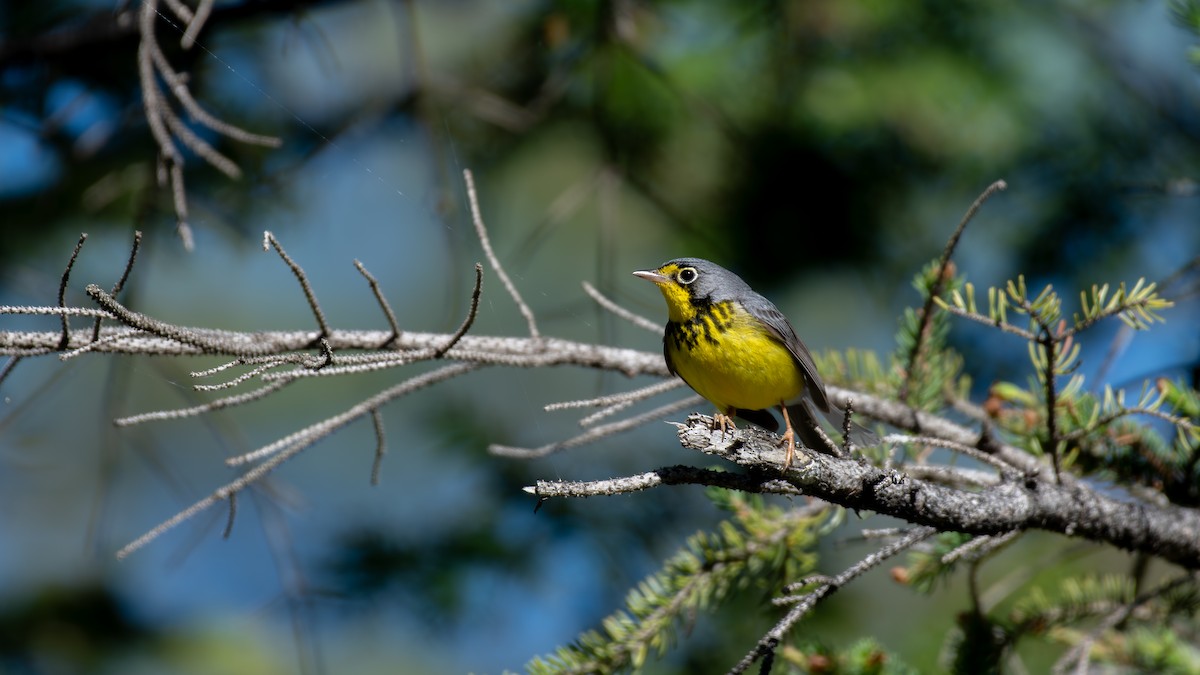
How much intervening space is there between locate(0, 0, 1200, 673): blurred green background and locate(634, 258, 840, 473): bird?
46cm

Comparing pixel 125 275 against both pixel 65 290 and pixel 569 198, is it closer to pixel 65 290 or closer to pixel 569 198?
pixel 65 290

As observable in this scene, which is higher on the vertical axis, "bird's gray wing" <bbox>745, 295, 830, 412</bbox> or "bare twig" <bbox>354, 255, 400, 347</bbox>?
"bare twig" <bbox>354, 255, 400, 347</bbox>

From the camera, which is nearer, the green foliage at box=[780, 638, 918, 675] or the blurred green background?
the green foliage at box=[780, 638, 918, 675]

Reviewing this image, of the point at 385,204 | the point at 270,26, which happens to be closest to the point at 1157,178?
the point at 385,204

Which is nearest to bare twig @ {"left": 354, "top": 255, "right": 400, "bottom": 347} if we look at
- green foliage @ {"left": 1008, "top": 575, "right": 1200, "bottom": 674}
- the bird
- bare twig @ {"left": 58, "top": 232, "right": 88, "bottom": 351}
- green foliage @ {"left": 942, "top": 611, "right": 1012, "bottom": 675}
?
bare twig @ {"left": 58, "top": 232, "right": 88, "bottom": 351}

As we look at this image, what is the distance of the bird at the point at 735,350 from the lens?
2.76m

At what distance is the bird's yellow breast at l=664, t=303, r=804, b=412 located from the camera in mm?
2752

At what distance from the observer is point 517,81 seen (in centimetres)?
411

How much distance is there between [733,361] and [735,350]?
0.04 meters

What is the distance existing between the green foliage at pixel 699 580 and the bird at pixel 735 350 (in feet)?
0.79

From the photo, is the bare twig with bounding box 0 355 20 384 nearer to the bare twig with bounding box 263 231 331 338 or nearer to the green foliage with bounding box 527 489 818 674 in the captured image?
the bare twig with bounding box 263 231 331 338

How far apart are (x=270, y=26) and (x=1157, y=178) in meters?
3.39

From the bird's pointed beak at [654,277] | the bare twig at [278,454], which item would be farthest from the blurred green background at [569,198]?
the bare twig at [278,454]

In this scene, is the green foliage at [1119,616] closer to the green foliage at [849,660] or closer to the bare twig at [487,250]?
the green foliage at [849,660]
